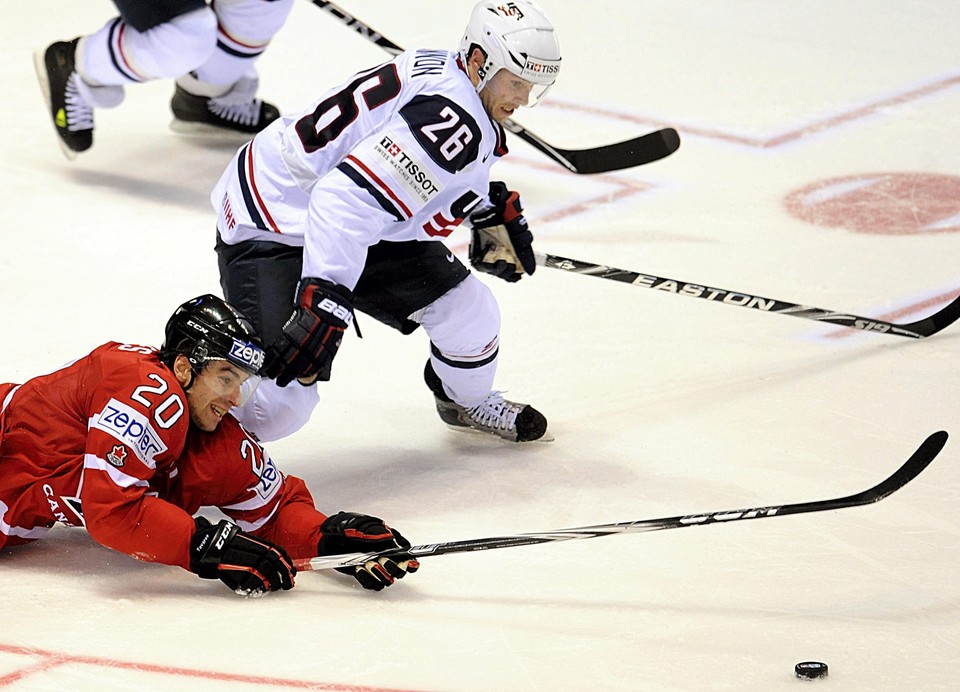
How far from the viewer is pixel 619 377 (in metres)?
3.92

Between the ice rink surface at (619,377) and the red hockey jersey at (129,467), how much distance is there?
0.12 m

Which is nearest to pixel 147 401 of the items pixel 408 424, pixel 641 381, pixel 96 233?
pixel 408 424

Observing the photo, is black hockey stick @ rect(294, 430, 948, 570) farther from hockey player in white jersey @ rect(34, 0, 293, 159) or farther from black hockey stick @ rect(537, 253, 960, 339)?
hockey player in white jersey @ rect(34, 0, 293, 159)

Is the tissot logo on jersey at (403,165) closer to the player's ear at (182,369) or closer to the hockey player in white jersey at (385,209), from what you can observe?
the hockey player in white jersey at (385,209)

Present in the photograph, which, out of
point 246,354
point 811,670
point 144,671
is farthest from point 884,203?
point 144,671

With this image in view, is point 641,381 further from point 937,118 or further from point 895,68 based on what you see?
point 895,68

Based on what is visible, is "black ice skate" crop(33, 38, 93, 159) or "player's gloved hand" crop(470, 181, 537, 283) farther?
"black ice skate" crop(33, 38, 93, 159)

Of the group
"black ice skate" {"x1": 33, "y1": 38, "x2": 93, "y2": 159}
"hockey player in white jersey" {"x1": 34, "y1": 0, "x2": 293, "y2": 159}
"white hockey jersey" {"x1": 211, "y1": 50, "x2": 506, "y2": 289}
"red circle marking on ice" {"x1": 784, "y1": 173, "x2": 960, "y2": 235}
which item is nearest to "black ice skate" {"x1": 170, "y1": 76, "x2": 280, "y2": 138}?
"hockey player in white jersey" {"x1": 34, "y1": 0, "x2": 293, "y2": 159}

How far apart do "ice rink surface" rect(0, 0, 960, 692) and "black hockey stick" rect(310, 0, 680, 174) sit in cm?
16

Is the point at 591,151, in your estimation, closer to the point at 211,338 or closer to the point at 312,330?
the point at 312,330

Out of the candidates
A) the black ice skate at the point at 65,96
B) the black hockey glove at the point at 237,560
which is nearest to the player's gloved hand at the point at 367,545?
the black hockey glove at the point at 237,560

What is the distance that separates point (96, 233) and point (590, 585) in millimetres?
2538

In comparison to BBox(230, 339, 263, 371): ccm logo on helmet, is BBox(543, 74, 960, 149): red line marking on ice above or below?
below

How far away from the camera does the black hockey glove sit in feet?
8.70
